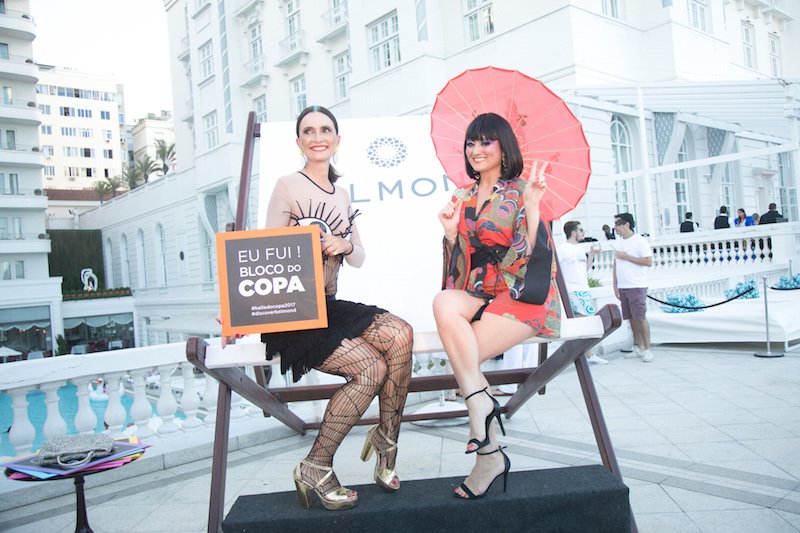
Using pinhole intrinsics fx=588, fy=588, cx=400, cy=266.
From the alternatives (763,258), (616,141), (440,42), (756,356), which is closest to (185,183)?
(440,42)

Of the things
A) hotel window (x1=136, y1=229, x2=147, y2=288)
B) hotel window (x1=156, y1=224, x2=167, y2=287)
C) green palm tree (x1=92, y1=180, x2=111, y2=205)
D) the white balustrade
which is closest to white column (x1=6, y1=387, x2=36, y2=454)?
the white balustrade

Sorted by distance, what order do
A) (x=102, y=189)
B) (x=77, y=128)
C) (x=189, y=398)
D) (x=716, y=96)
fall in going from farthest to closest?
(x=77, y=128), (x=102, y=189), (x=716, y=96), (x=189, y=398)

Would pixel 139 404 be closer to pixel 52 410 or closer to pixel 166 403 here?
pixel 166 403

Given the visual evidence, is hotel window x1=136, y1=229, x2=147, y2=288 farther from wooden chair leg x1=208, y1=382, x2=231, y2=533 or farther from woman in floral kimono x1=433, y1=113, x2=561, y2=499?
woman in floral kimono x1=433, y1=113, x2=561, y2=499

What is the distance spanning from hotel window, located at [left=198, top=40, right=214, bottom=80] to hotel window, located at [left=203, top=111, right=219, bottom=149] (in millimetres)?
1451

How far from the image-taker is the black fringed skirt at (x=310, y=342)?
2068mm

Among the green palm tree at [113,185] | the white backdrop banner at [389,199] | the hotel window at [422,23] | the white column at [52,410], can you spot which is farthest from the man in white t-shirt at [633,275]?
the green palm tree at [113,185]

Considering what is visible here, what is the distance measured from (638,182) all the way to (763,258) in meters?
3.84

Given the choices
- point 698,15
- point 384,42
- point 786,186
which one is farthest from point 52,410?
point 786,186

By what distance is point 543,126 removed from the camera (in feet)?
8.18

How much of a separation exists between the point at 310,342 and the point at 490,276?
2.31ft

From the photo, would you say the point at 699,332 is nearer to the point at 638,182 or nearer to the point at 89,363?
the point at 89,363

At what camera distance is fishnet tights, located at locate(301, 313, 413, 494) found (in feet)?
6.44

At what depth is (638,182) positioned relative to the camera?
13.4m
